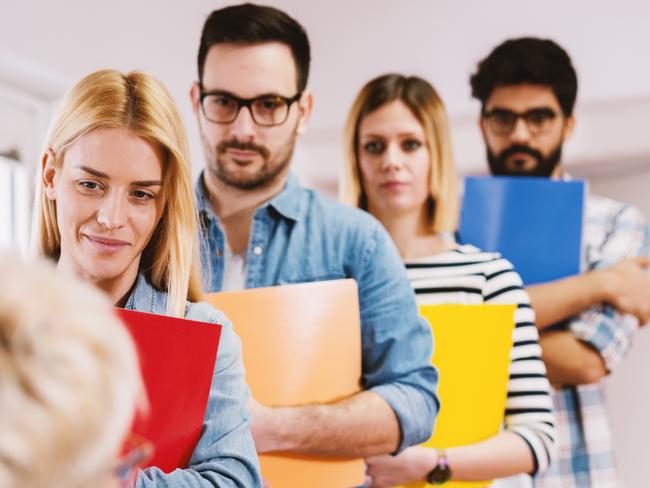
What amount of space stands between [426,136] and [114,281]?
87cm

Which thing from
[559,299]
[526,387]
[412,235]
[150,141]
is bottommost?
[526,387]

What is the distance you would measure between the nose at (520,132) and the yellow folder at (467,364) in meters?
0.49

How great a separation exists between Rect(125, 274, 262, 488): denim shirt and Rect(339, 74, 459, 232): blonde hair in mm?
775

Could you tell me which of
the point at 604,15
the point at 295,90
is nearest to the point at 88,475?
the point at 295,90

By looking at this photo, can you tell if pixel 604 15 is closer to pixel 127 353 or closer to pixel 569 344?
pixel 569 344

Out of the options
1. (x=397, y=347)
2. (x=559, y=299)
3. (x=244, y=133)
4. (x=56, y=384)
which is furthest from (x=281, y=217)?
(x=56, y=384)

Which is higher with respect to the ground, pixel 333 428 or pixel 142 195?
pixel 142 195

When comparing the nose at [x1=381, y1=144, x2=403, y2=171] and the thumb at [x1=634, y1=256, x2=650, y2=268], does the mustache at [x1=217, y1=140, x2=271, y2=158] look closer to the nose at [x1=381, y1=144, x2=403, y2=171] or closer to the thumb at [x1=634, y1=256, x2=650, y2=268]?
the nose at [x1=381, y1=144, x2=403, y2=171]

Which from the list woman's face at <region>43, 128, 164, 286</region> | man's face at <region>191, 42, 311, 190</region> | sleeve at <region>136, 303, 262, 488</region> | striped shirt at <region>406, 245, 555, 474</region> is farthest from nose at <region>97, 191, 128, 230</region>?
striped shirt at <region>406, 245, 555, 474</region>

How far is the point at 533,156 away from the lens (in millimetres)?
1782

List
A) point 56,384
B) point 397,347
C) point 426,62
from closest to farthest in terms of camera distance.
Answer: point 56,384 → point 397,347 → point 426,62

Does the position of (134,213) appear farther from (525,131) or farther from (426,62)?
(426,62)

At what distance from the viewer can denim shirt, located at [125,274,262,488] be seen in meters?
0.77

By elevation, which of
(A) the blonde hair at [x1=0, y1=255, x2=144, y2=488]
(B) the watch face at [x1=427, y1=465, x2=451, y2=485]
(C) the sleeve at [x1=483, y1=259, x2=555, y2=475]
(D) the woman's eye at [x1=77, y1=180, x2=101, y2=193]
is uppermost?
(D) the woman's eye at [x1=77, y1=180, x2=101, y2=193]
